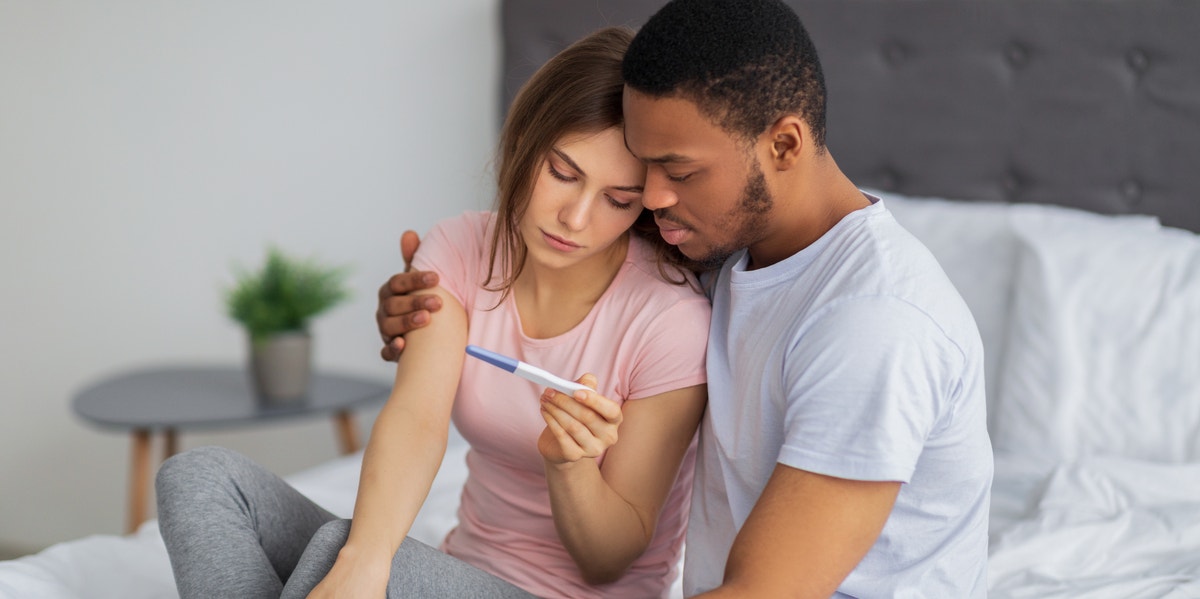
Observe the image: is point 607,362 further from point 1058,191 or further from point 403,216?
point 403,216

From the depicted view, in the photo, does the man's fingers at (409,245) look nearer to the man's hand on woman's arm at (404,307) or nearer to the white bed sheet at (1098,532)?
the man's hand on woman's arm at (404,307)

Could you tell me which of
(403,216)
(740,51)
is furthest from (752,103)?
(403,216)

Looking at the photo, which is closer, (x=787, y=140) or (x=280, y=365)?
(x=787, y=140)

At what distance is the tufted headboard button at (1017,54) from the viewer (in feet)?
6.23

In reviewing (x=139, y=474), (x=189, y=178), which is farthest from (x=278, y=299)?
(x=189, y=178)

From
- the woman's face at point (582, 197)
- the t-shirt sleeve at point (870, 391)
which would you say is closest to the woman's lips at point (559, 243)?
the woman's face at point (582, 197)

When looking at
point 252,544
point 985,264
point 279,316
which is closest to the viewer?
point 252,544

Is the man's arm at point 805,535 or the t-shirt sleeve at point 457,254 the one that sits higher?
the t-shirt sleeve at point 457,254

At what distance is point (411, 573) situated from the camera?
97 cm

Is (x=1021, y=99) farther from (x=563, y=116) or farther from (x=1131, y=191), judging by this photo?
(x=563, y=116)

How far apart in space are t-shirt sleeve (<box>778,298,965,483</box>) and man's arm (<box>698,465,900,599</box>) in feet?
0.06

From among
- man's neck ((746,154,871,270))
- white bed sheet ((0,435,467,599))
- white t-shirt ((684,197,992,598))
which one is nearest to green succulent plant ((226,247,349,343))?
white bed sheet ((0,435,467,599))

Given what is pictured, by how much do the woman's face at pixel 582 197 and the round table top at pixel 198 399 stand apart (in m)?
1.19

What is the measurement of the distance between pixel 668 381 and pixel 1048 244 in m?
0.91
